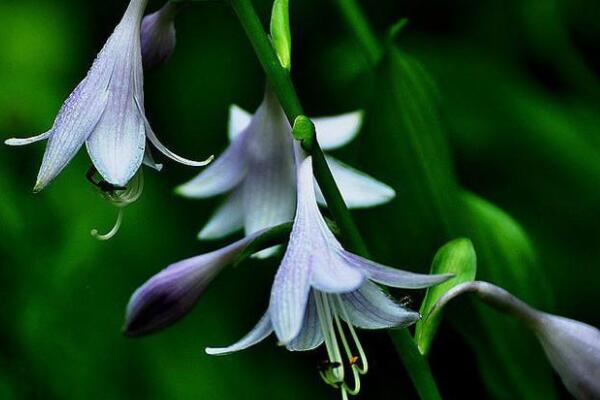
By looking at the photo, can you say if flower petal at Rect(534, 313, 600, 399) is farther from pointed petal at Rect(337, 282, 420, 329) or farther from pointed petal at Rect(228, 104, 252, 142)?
pointed petal at Rect(228, 104, 252, 142)

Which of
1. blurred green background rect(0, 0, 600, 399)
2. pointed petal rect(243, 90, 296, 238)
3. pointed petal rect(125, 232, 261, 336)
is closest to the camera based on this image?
pointed petal rect(125, 232, 261, 336)

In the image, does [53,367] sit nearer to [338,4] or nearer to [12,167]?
[12,167]

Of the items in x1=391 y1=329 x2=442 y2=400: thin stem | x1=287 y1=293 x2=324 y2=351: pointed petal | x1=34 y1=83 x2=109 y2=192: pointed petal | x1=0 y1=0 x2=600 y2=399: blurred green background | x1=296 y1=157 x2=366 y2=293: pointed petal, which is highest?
x1=34 y1=83 x2=109 y2=192: pointed petal

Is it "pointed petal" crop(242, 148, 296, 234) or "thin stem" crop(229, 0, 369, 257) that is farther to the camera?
"pointed petal" crop(242, 148, 296, 234)

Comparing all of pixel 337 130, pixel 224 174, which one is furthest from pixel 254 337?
pixel 337 130

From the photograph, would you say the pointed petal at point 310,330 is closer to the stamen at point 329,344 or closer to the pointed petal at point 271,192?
the stamen at point 329,344

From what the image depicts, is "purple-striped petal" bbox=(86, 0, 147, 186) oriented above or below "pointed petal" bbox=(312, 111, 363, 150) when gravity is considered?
above

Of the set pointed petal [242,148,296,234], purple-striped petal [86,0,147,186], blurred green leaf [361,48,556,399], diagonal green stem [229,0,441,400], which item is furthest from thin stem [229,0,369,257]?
blurred green leaf [361,48,556,399]
